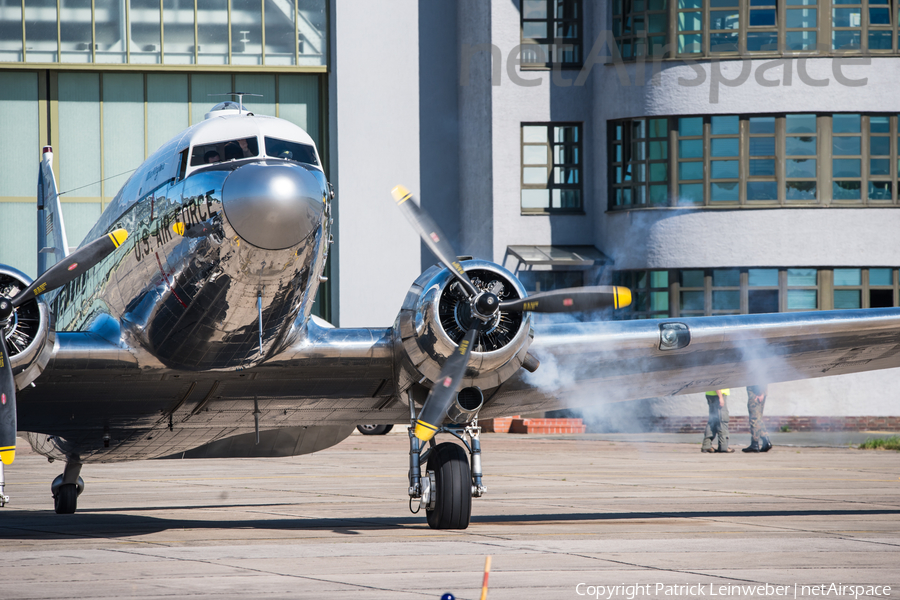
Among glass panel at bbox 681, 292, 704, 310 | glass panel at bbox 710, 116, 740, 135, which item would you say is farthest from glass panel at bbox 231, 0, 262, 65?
glass panel at bbox 681, 292, 704, 310

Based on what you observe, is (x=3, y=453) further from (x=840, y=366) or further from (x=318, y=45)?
(x=318, y=45)

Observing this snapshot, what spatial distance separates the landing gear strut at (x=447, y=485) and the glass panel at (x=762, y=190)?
23534 millimetres

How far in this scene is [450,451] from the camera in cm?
1280

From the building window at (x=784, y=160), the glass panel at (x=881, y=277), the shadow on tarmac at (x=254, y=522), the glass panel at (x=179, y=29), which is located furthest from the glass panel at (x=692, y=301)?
the shadow on tarmac at (x=254, y=522)

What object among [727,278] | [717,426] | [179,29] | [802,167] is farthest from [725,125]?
[179,29]

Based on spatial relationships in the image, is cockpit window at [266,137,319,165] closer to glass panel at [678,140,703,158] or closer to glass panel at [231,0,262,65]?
glass panel at [678,140,703,158]

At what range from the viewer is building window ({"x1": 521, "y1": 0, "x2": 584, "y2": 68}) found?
120ft

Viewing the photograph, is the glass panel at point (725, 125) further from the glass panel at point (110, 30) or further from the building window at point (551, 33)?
the glass panel at point (110, 30)

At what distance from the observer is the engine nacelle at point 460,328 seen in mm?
12102

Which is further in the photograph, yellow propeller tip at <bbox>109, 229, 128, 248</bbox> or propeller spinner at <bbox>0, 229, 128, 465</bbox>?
yellow propeller tip at <bbox>109, 229, 128, 248</bbox>

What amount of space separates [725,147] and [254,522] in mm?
24022

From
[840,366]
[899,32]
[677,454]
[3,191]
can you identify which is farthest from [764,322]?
[3,191]

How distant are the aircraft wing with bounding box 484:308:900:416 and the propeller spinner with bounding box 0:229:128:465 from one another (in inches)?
194

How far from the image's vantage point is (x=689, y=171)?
113ft
